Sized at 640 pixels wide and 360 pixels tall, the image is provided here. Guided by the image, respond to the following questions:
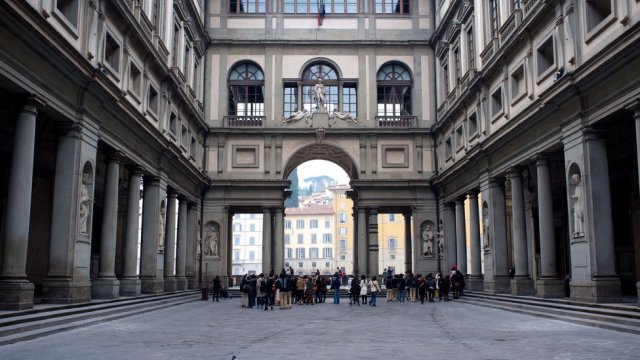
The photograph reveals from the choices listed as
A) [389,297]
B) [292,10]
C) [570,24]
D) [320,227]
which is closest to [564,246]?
[389,297]

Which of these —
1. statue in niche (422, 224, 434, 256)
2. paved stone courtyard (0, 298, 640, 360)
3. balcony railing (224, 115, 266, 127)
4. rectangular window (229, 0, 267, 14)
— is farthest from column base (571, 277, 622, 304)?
rectangular window (229, 0, 267, 14)

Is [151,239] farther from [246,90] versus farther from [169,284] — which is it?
[246,90]

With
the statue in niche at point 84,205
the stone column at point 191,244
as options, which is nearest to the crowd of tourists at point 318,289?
the stone column at point 191,244

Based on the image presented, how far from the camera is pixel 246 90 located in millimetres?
42438

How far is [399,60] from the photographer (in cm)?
4253

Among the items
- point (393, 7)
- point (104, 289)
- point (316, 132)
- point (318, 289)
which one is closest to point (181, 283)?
point (318, 289)

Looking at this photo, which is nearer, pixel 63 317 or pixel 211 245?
pixel 63 317

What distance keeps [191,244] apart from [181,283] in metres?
4.03

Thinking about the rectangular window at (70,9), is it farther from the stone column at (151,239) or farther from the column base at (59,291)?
the stone column at (151,239)

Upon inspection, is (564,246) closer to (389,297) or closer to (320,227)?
(389,297)

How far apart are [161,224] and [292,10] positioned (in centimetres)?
1953

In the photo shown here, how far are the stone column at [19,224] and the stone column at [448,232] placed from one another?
27081 millimetres

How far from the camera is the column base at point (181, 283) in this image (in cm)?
3419

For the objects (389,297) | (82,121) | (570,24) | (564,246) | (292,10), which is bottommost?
(389,297)
